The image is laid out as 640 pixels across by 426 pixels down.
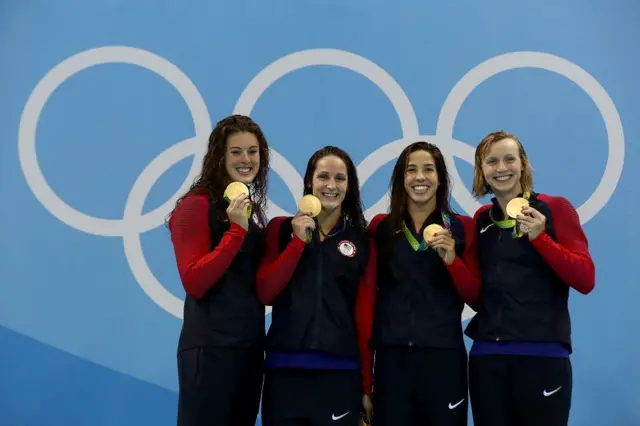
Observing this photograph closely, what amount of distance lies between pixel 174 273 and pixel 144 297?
0.30 metres

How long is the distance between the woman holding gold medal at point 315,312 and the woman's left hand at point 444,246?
0.40 meters

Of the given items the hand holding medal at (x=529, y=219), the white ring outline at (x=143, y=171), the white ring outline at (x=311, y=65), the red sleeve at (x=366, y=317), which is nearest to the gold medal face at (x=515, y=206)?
the hand holding medal at (x=529, y=219)

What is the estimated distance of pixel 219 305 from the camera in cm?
292

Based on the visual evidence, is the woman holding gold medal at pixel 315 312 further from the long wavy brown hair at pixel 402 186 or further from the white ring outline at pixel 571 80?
the white ring outline at pixel 571 80

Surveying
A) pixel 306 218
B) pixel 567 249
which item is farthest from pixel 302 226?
pixel 567 249

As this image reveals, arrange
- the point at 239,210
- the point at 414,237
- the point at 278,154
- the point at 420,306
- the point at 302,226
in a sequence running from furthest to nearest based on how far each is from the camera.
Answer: the point at 278,154 < the point at 414,237 < the point at 420,306 < the point at 302,226 < the point at 239,210

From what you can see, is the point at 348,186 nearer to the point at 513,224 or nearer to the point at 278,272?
the point at 278,272

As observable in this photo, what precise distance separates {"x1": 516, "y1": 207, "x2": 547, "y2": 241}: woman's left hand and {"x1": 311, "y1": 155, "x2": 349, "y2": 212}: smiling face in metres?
0.91

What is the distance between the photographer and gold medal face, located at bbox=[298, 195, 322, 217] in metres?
3.01

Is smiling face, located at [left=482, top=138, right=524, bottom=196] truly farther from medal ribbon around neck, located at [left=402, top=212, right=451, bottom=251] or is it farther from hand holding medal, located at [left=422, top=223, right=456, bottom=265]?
hand holding medal, located at [left=422, top=223, right=456, bottom=265]

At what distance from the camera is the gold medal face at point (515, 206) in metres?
2.96

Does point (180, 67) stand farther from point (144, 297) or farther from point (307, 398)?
point (307, 398)

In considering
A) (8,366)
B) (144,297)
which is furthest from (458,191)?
(8,366)

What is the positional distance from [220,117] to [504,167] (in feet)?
8.29
